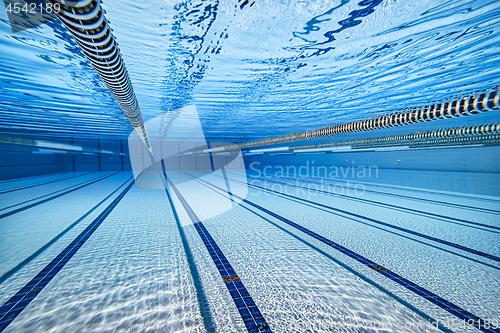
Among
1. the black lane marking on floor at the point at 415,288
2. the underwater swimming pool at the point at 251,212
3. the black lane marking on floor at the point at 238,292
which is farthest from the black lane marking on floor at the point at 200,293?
the black lane marking on floor at the point at 415,288

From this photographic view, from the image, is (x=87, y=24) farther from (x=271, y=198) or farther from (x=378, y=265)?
(x=271, y=198)

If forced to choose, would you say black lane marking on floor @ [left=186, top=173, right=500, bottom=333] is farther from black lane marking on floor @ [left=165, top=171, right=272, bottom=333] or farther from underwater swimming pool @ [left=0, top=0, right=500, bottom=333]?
black lane marking on floor @ [left=165, top=171, right=272, bottom=333]

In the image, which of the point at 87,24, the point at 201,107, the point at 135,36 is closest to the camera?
the point at 87,24

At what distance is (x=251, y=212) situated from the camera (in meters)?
4.63

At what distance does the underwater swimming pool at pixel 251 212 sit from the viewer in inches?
65.1

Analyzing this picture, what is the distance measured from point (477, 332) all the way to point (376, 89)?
4069mm

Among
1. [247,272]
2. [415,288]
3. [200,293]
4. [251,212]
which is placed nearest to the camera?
[200,293]

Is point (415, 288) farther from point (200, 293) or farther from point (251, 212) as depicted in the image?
point (251, 212)

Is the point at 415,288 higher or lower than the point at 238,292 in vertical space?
lower

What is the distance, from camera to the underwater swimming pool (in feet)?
5.42

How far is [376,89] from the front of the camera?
4.40 m

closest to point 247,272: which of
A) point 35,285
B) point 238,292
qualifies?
point 238,292

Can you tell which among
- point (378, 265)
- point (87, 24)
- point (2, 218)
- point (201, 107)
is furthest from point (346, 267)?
point (2, 218)

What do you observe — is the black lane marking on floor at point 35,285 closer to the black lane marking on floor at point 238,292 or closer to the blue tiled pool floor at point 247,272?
the blue tiled pool floor at point 247,272
